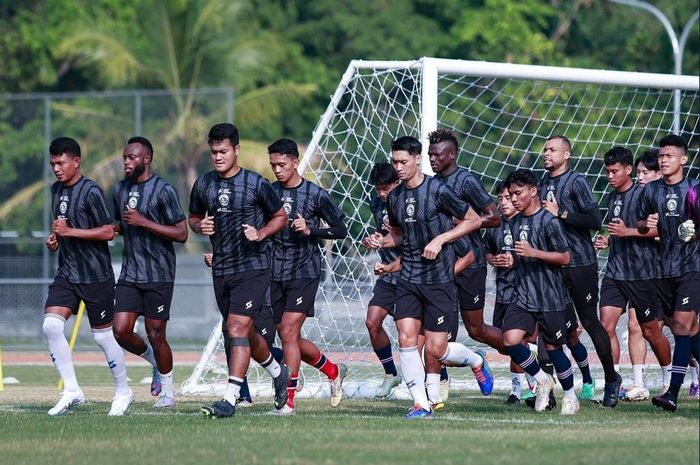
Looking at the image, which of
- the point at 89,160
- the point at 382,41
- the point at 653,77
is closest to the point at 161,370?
the point at 653,77

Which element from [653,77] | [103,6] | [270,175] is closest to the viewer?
[653,77]

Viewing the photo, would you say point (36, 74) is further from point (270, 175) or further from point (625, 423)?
point (625, 423)

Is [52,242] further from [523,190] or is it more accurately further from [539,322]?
[539,322]

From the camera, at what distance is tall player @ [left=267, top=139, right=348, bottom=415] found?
39.0 ft

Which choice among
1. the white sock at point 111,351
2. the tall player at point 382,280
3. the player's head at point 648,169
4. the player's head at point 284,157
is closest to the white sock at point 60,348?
the white sock at point 111,351

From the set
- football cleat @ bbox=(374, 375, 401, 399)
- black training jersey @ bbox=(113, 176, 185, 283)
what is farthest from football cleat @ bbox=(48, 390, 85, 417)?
football cleat @ bbox=(374, 375, 401, 399)

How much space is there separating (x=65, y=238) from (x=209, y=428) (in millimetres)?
2465

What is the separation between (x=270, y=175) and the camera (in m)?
31.7

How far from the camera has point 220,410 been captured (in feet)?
35.3

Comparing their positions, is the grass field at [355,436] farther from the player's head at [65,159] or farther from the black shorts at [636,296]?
the player's head at [65,159]

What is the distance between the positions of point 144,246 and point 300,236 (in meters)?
1.34

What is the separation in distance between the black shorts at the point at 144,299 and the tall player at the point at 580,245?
135 inches

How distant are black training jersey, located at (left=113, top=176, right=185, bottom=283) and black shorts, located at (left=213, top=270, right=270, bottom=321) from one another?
0.91m

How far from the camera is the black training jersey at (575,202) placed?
12305mm
